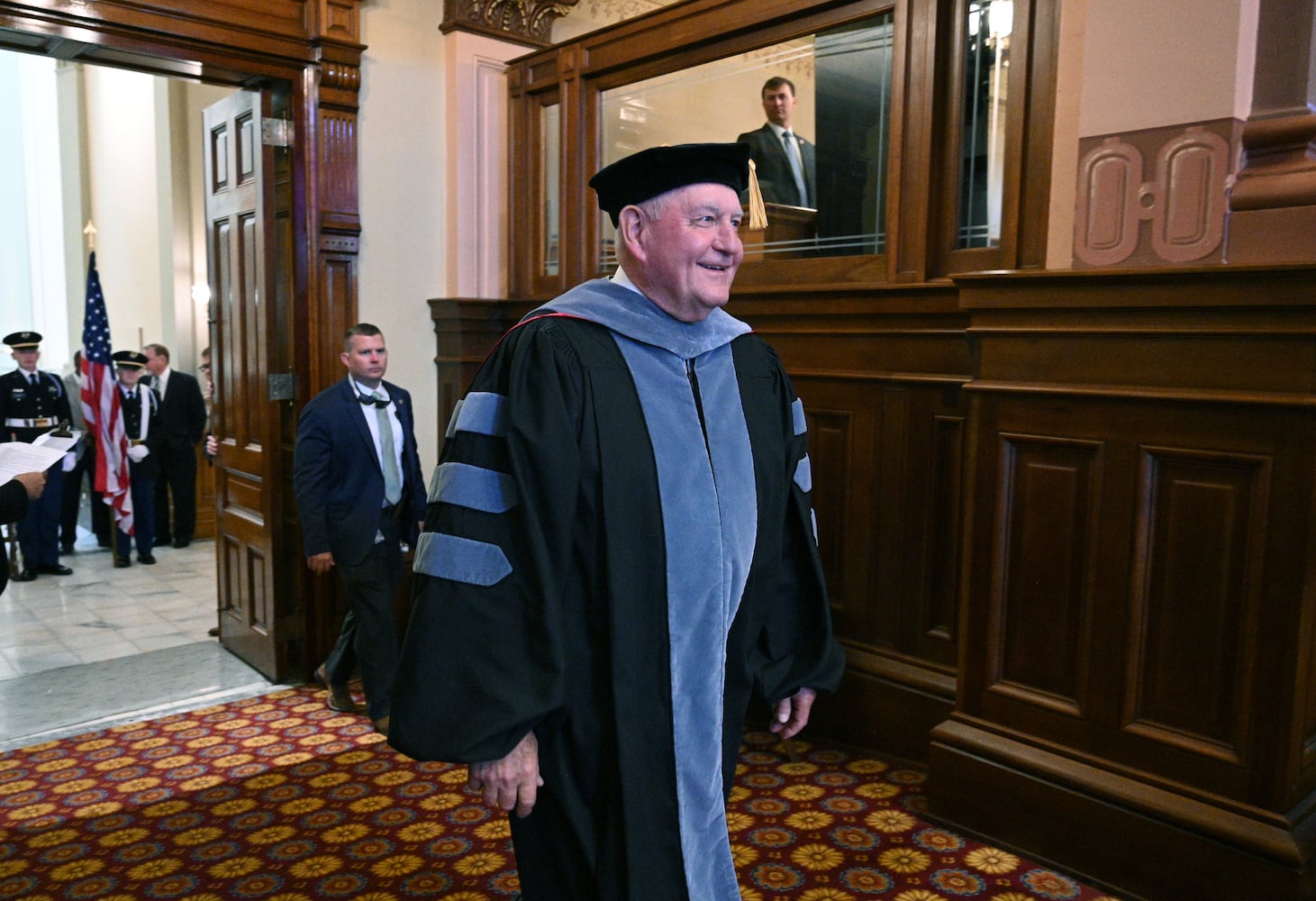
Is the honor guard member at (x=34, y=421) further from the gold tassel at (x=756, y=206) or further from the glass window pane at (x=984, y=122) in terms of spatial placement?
the glass window pane at (x=984, y=122)

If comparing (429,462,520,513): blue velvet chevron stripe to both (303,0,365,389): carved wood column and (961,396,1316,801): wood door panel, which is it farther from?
(303,0,365,389): carved wood column

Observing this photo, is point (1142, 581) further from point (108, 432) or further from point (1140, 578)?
point (108, 432)

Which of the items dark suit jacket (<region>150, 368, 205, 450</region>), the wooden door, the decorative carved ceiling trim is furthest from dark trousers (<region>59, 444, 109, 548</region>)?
the decorative carved ceiling trim

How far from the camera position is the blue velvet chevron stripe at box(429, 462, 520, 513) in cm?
175

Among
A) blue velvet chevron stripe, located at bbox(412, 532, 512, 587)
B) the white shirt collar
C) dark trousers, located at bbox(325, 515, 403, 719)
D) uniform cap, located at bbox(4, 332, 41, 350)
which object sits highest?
the white shirt collar

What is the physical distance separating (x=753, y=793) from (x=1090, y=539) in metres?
1.42

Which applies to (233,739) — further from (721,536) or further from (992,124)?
(992,124)

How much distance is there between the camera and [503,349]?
1.85 m

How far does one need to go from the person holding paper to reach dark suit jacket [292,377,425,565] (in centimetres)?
108

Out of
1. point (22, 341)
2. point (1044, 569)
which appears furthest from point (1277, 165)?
point (22, 341)

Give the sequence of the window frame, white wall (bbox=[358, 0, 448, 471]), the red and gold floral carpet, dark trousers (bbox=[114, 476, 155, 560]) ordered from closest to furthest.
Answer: the red and gold floral carpet, the window frame, white wall (bbox=[358, 0, 448, 471]), dark trousers (bbox=[114, 476, 155, 560])

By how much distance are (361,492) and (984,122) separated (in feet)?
8.70

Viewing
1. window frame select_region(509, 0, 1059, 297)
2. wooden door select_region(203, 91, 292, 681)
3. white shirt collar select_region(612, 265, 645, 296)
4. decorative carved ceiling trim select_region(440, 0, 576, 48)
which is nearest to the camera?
white shirt collar select_region(612, 265, 645, 296)

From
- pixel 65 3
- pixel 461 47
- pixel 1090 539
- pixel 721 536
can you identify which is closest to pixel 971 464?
pixel 1090 539
